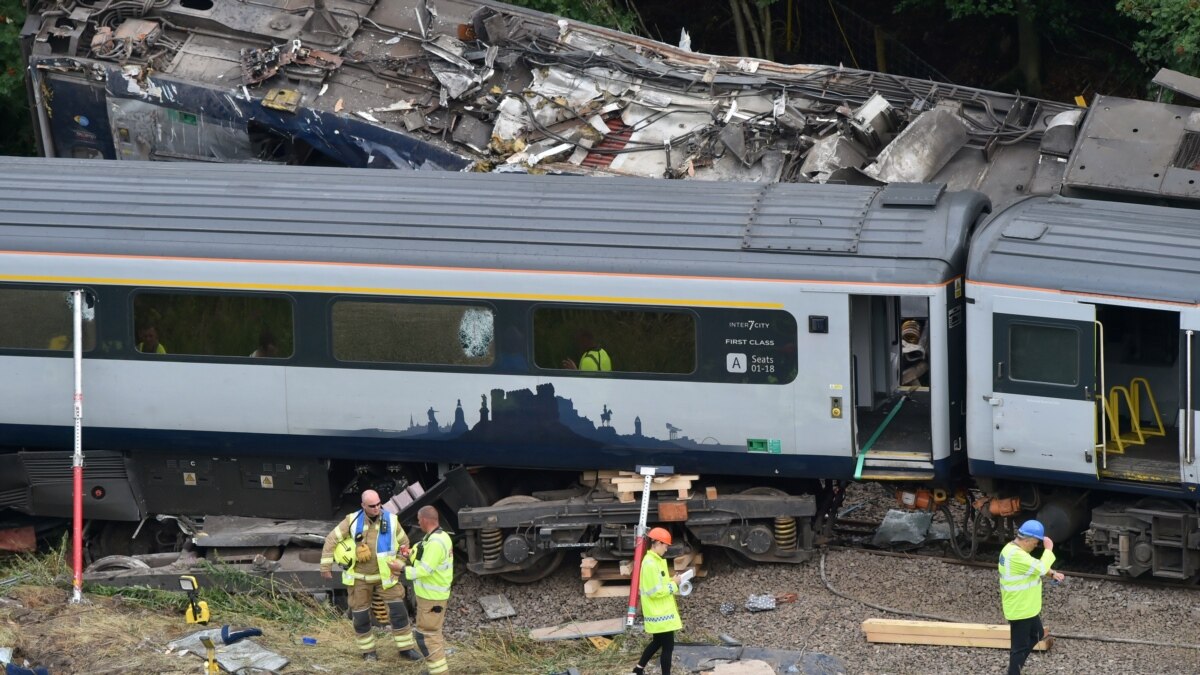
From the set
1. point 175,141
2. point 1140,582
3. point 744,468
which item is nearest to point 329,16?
point 175,141

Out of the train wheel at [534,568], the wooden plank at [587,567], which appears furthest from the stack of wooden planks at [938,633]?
the train wheel at [534,568]

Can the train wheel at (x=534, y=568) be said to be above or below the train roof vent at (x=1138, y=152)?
below

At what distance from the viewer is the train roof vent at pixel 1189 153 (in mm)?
14117

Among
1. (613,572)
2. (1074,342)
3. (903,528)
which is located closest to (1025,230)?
(1074,342)

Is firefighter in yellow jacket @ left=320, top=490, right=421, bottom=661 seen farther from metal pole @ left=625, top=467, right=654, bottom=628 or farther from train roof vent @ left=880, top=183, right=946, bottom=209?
train roof vent @ left=880, top=183, right=946, bottom=209

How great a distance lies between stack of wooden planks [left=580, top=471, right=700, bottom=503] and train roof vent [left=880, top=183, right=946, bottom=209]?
2623 millimetres

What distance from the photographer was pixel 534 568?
1326 centimetres

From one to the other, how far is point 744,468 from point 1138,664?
10.6 ft

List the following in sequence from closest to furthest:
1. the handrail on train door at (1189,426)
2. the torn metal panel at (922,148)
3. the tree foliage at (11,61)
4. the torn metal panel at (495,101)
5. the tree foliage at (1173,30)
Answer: the handrail on train door at (1189,426) → the torn metal panel at (922,148) → the torn metal panel at (495,101) → the tree foliage at (1173,30) → the tree foliage at (11,61)

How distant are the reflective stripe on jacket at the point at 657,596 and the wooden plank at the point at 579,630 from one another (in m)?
1.41

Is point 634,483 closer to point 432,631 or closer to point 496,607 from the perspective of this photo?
point 496,607

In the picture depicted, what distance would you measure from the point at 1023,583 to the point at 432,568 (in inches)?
151

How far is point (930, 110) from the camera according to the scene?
15766 millimetres

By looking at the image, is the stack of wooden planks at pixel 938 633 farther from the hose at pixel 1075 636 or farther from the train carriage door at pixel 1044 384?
the train carriage door at pixel 1044 384
